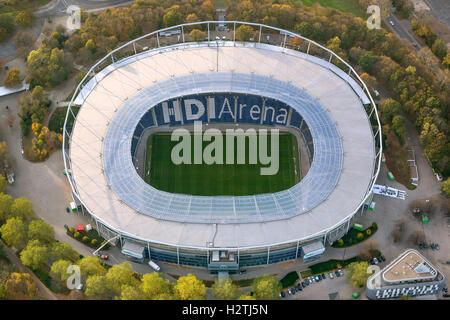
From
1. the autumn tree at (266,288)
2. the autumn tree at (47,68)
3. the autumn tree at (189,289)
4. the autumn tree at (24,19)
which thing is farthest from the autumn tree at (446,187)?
the autumn tree at (24,19)

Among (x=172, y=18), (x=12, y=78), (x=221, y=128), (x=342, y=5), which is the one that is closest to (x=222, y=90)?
(x=221, y=128)

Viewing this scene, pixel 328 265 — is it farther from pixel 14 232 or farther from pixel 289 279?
pixel 14 232

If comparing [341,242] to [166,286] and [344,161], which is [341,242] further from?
[166,286]

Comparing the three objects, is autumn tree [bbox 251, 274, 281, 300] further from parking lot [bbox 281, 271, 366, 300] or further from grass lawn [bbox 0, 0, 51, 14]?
grass lawn [bbox 0, 0, 51, 14]

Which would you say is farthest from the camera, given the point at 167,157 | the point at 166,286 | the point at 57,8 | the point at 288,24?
the point at 57,8

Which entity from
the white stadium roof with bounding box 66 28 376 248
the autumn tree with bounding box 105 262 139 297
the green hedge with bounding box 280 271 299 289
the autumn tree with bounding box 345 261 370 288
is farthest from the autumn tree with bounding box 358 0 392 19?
the autumn tree with bounding box 105 262 139 297

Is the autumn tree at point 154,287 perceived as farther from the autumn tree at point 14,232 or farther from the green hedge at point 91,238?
the autumn tree at point 14,232
